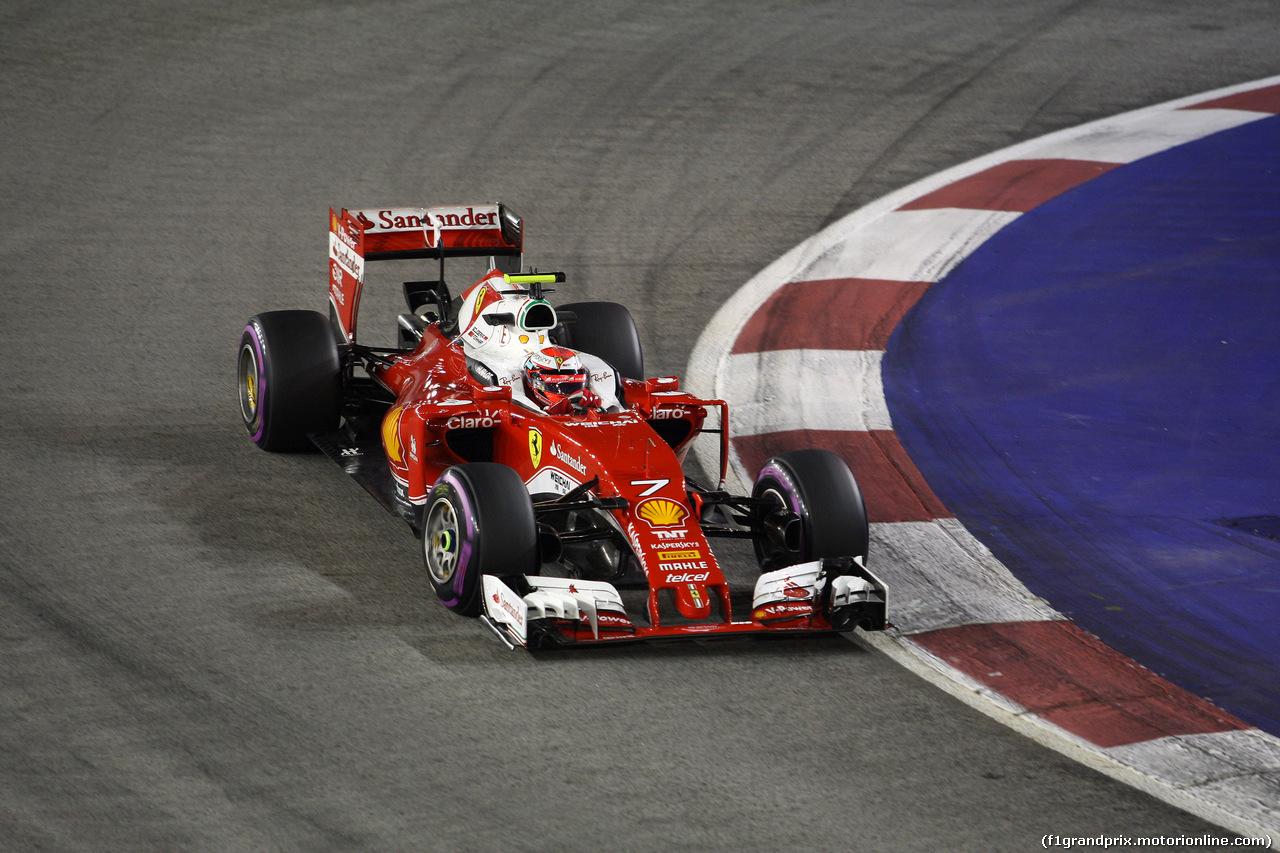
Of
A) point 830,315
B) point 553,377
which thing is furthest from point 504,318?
point 830,315

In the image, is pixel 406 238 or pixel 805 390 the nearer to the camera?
pixel 406 238

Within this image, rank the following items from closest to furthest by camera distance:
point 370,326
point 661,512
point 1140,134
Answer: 1. point 661,512
2. point 370,326
3. point 1140,134

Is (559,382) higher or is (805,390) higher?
(559,382)

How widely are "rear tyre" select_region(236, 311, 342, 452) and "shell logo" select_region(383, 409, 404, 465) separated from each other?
760mm

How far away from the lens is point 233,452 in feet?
25.9

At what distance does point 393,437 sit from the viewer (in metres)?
6.96

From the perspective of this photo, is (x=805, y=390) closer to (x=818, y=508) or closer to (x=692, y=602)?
(x=818, y=508)

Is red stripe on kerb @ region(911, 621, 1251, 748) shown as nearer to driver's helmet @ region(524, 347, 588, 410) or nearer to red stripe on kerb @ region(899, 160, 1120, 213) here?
driver's helmet @ region(524, 347, 588, 410)

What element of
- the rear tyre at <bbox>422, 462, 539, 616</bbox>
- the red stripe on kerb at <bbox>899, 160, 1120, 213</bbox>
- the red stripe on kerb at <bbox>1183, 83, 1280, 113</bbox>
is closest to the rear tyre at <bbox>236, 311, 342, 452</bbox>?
the rear tyre at <bbox>422, 462, 539, 616</bbox>

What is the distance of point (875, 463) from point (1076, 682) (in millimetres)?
2314

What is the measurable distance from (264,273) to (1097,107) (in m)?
8.22

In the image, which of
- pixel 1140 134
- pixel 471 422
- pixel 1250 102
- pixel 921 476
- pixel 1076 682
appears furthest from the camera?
pixel 1250 102

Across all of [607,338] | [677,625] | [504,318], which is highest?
[504,318]

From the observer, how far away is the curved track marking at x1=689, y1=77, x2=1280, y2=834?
17.9 ft
